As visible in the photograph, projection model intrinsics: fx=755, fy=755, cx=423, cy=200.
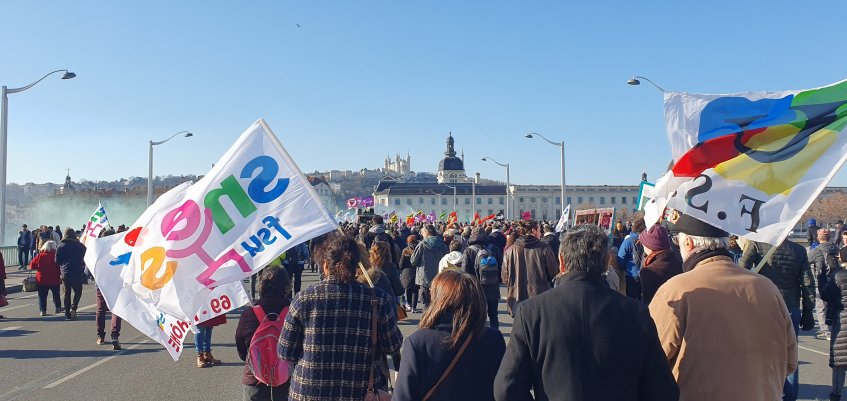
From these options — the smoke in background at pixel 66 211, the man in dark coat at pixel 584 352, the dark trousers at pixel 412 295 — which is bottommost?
the dark trousers at pixel 412 295

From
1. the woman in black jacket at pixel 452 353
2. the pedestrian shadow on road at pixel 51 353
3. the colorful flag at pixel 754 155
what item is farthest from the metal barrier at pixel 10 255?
the colorful flag at pixel 754 155

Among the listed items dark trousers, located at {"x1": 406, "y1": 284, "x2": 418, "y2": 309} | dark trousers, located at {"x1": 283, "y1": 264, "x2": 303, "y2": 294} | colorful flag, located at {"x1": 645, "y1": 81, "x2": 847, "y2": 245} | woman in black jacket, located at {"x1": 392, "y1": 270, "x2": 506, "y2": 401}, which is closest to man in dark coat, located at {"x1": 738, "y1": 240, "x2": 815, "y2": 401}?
colorful flag, located at {"x1": 645, "y1": 81, "x2": 847, "y2": 245}

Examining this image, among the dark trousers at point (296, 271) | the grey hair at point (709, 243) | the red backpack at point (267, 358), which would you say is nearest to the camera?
the grey hair at point (709, 243)

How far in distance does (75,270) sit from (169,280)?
954 centimetres

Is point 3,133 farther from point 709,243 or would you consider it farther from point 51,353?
point 709,243

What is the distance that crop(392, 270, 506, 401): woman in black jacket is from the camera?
3.73 meters

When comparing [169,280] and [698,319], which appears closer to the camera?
[698,319]

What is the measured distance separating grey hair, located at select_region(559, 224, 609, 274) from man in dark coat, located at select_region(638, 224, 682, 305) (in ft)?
10.2

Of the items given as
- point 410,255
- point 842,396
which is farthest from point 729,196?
point 410,255

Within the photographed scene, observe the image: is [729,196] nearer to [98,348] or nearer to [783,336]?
[783,336]

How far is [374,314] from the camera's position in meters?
4.28

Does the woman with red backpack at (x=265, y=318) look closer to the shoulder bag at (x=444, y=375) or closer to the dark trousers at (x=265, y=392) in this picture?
the dark trousers at (x=265, y=392)

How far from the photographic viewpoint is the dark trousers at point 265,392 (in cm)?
506

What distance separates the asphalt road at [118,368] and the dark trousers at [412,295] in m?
Answer: 0.80
